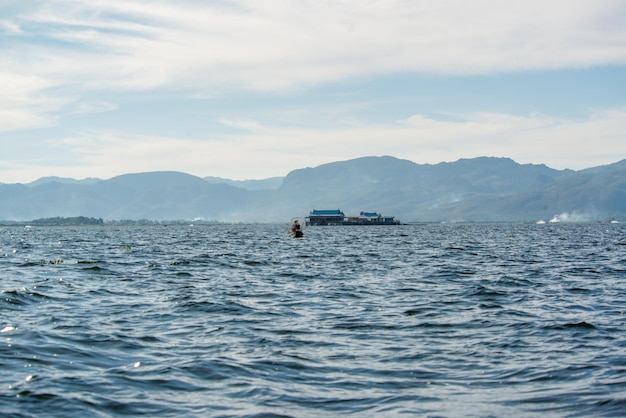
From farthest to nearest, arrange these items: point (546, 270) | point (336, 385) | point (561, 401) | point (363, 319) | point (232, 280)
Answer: point (546, 270), point (232, 280), point (363, 319), point (336, 385), point (561, 401)

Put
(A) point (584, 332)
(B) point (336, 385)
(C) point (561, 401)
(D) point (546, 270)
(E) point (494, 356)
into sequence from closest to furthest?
(C) point (561, 401), (B) point (336, 385), (E) point (494, 356), (A) point (584, 332), (D) point (546, 270)

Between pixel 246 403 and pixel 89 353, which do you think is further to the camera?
pixel 89 353

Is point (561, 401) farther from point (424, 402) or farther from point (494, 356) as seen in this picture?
point (494, 356)

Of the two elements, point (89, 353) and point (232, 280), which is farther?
point (232, 280)

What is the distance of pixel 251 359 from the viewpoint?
2111 centimetres

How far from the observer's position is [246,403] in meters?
16.5

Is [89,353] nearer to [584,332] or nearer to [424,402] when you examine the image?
[424,402]

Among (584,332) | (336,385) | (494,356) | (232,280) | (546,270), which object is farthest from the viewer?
(546,270)

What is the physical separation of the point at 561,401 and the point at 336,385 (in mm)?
5522

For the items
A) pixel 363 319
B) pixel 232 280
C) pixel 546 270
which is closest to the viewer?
pixel 363 319

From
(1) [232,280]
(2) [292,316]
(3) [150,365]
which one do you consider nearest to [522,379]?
(3) [150,365]

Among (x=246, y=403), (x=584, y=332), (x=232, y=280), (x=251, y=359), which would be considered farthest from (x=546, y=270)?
(x=246, y=403)

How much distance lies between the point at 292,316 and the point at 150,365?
404 inches

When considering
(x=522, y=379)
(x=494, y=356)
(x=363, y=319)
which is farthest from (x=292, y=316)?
(x=522, y=379)
